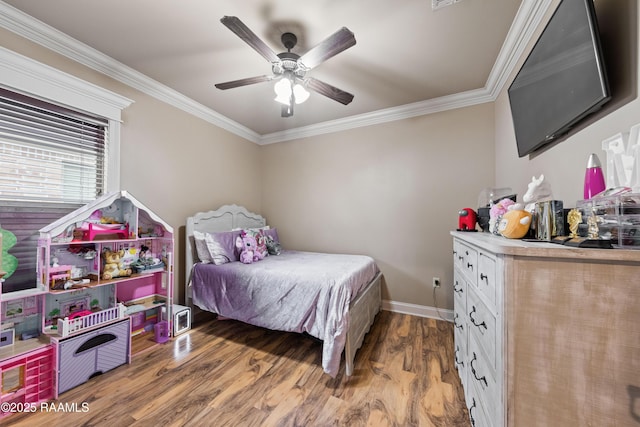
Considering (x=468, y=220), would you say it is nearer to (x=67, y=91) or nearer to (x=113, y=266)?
(x=113, y=266)

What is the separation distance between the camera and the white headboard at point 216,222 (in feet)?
9.02

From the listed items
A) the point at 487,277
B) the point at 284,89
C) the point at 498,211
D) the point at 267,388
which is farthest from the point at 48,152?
the point at 498,211

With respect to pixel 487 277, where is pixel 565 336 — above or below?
below

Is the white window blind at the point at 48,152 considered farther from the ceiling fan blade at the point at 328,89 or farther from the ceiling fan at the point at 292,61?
the ceiling fan blade at the point at 328,89

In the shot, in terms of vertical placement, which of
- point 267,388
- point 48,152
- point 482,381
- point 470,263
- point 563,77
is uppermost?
point 563,77

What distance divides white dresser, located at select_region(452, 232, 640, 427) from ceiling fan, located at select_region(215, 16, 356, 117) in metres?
1.48

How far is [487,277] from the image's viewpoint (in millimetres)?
1015

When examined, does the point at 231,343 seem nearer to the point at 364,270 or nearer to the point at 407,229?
the point at 364,270

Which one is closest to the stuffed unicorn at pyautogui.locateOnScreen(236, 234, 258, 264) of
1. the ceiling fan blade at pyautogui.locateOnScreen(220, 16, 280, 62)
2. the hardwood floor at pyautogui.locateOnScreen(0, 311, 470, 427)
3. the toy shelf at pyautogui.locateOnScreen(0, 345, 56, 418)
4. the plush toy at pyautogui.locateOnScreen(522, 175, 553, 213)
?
the hardwood floor at pyautogui.locateOnScreen(0, 311, 470, 427)

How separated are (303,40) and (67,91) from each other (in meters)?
1.94

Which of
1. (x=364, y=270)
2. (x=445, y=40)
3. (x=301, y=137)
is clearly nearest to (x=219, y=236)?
(x=364, y=270)

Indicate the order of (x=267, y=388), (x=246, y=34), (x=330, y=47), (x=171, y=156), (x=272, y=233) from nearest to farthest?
(x=246, y=34), (x=330, y=47), (x=267, y=388), (x=171, y=156), (x=272, y=233)

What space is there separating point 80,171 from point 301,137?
2.58 meters

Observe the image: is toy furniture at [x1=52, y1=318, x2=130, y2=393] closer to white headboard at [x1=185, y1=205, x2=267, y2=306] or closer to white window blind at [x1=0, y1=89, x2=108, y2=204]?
white headboard at [x1=185, y1=205, x2=267, y2=306]
